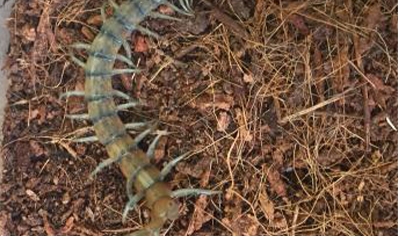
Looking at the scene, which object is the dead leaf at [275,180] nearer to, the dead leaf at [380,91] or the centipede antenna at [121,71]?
the dead leaf at [380,91]

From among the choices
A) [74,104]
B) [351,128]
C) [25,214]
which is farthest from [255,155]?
[25,214]

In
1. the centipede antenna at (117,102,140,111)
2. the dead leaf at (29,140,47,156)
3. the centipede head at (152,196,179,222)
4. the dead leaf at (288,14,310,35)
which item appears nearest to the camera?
the centipede head at (152,196,179,222)

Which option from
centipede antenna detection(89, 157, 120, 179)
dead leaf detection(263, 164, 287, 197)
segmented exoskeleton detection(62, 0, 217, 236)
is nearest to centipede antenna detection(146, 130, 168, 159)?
segmented exoskeleton detection(62, 0, 217, 236)

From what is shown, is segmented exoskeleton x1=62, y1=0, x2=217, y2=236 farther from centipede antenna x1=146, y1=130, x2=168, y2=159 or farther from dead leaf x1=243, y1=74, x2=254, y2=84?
dead leaf x1=243, y1=74, x2=254, y2=84

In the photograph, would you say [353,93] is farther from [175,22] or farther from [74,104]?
[74,104]

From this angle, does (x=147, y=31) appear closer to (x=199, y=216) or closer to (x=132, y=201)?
(x=132, y=201)

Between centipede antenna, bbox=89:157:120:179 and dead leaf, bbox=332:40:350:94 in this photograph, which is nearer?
dead leaf, bbox=332:40:350:94
